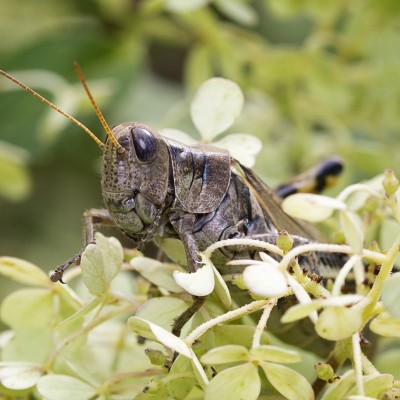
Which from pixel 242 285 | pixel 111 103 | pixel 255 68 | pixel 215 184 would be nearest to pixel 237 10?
pixel 255 68

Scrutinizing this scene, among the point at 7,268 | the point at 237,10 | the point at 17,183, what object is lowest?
the point at 17,183

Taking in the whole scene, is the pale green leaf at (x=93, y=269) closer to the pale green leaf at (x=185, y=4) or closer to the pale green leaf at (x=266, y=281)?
the pale green leaf at (x=266, y=281)

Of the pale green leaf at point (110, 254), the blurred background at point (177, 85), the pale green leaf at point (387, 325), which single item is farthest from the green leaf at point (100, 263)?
the blurred background at point (177, 85)

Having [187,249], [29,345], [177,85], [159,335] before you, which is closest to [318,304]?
[159,335]

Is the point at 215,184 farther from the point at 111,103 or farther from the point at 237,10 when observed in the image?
the point at 111,103

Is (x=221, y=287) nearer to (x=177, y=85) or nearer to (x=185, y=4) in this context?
(x=185, y=4)

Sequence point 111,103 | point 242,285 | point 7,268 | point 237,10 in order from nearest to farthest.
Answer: point 242,285
point 7,268
point 237,10
point 111,103
